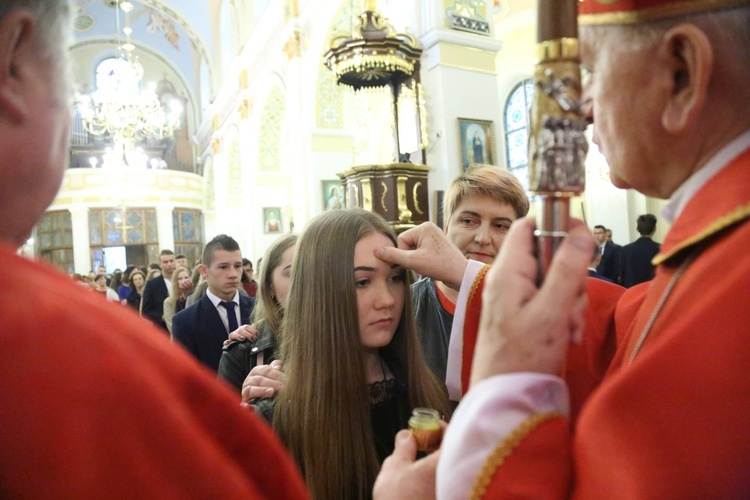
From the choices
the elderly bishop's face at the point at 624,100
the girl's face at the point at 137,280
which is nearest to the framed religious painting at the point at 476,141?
the girl's face at the point at 137,280

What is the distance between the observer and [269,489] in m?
0.70

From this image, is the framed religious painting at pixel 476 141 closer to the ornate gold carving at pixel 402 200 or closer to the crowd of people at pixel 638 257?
the ornate gold carving at pixel 402 200

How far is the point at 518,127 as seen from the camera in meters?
13.7

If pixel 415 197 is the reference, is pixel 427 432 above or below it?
below

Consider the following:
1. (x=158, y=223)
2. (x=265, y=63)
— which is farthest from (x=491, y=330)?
(x=158, y=223)

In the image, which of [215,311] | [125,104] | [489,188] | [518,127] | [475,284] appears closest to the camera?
[475,284]

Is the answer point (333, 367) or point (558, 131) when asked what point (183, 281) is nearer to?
point (333, 367)

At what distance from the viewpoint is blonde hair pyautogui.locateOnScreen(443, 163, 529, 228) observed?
104 inches

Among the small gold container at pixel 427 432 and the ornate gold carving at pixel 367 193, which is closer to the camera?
the small gold container at pixel 427 432

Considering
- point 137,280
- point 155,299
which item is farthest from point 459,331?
point 137,280

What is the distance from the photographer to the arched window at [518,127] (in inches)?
526

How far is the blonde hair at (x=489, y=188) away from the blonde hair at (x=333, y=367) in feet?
2.62

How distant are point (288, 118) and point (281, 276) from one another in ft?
29.5

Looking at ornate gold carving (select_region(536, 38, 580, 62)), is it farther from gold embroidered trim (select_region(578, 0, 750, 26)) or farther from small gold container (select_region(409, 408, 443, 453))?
small gold container (select_region(409, 408, 443, 453))
